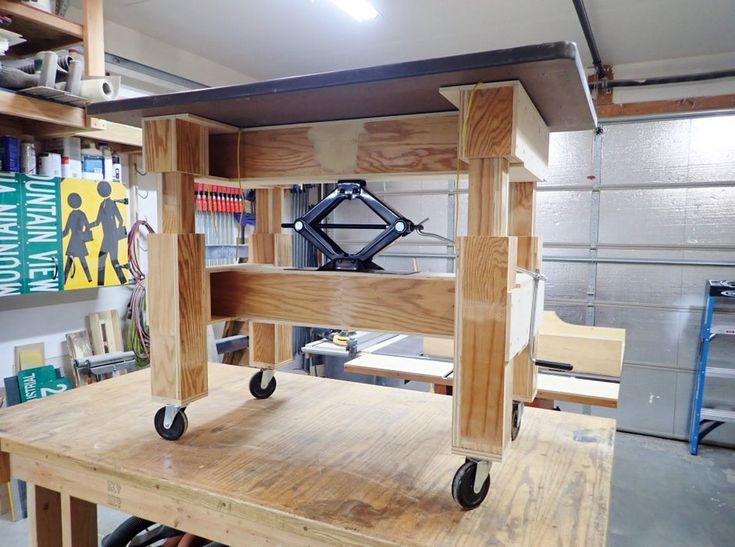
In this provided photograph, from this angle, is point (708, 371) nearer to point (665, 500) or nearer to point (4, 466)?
point (665, 500)

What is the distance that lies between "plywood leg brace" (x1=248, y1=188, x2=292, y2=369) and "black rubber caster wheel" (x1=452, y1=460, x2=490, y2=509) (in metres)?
0.81

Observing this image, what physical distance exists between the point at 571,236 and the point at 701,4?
6.58 ft

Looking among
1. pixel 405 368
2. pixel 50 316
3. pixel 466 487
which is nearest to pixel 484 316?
pixel 466 487

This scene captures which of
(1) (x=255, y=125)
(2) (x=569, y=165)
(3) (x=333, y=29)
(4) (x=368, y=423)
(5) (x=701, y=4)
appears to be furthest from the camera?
(2) (x=569, y=165)

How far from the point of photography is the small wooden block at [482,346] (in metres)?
0.91

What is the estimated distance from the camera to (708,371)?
12.6 ft

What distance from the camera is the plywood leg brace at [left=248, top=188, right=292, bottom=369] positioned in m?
1.58

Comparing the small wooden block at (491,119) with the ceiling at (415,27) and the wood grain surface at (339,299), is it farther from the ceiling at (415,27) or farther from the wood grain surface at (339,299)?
the ceiling at (415,27)

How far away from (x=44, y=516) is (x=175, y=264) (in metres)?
0.81

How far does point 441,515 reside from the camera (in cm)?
92

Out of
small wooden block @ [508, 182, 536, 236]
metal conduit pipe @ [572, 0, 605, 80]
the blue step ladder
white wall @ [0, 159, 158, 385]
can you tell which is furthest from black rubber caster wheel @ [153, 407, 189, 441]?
the blue step ladder

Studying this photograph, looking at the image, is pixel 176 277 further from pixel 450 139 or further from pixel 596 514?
pixel 596 514

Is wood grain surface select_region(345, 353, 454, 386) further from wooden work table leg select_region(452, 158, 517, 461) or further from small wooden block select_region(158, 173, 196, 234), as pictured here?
small wooden block select_region(158, 173, 196, 234)

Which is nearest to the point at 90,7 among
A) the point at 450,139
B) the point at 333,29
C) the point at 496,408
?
the point at 333,29
